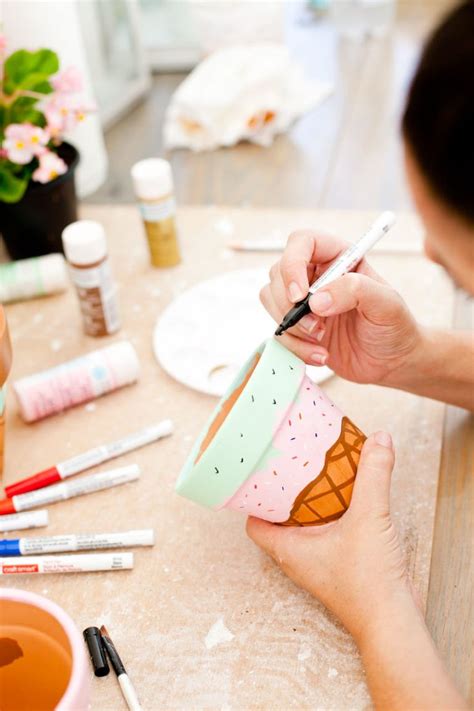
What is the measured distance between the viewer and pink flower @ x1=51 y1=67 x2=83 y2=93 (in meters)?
0.92

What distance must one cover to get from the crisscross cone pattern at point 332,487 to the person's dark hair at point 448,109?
0.75ft

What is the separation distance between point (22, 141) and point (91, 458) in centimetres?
36

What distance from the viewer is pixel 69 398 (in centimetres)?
78

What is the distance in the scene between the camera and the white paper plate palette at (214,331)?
807mm

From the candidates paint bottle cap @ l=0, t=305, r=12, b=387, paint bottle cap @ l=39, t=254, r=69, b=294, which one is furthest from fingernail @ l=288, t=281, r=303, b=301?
paint bottle cap @ l=39, t=254, r=69, b=294

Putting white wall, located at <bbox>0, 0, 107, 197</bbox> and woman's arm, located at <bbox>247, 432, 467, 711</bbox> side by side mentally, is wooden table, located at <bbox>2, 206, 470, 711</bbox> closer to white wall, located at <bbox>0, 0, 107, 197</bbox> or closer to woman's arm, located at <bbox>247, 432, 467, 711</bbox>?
woman's arm, located at <bbox>247, 432, 467, 711</bbox>

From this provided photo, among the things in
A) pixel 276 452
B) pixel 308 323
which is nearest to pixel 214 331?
pixel 308 323

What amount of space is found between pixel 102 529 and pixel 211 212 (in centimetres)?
50

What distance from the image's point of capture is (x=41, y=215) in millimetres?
953

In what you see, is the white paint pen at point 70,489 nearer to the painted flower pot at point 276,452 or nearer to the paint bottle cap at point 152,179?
the painted flower pot at point 276,452

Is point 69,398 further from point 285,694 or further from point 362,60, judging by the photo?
point 362,60

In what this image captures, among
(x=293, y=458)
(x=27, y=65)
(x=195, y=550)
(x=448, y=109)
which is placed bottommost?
(x=195, y=550)

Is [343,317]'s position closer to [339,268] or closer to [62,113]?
[339,268]

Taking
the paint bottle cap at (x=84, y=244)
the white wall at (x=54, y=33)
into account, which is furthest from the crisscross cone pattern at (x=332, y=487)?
the white wall at (x=54, y=33)
